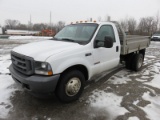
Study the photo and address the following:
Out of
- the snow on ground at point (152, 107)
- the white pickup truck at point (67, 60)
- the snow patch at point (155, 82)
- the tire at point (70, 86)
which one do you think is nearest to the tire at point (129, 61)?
the snow patch at point (155, 82)

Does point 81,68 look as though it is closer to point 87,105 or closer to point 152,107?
point 87,105

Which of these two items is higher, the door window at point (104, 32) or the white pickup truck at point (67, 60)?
the door window at point (104, 32)

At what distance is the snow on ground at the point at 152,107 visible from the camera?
10.4 feet

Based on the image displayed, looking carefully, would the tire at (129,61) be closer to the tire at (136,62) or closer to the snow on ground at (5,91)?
the tire at (136,62)

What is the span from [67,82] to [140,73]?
3832 millimetres

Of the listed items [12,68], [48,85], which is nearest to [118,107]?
[48,85]

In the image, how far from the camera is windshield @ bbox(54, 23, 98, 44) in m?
3.97

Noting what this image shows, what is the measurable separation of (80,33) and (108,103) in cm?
200

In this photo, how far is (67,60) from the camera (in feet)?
10.6

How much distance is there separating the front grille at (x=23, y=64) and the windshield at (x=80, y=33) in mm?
1323

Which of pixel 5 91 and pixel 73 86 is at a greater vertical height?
pixel 73 86

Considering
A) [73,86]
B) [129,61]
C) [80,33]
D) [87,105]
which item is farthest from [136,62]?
[73,86]

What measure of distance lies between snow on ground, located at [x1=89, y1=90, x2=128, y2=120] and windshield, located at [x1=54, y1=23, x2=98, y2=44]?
57.4 inches

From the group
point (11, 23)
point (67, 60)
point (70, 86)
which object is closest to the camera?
point (67, 60)
